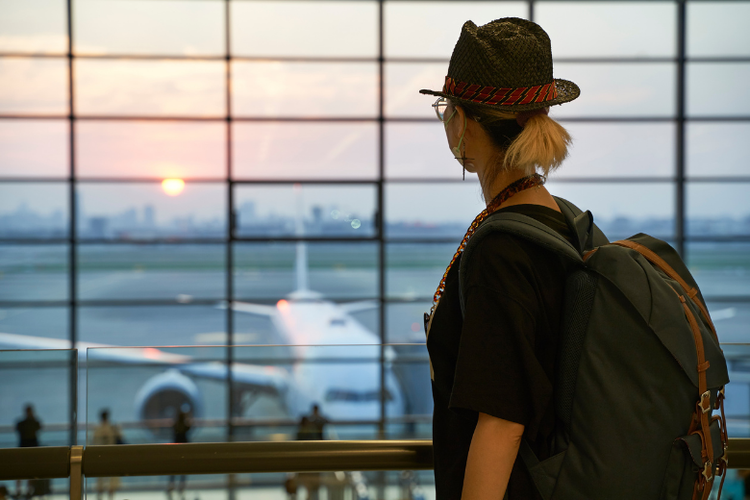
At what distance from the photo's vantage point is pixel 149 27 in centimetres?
585

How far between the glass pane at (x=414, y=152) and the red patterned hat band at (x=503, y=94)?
16.7 ft

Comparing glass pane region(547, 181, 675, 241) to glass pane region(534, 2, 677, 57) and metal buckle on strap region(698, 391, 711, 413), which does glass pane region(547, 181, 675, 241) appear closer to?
glass pane region(534, 2, 677, 57)

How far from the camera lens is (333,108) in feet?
19.6

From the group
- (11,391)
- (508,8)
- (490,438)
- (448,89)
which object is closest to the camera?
(490,438)

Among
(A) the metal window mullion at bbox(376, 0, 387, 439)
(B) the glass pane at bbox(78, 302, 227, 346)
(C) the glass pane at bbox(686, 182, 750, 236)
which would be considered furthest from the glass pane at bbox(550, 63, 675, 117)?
(B) the glass pane at bbox(78, 302, 227, 346)

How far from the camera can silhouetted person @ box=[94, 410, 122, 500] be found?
125 centimetres

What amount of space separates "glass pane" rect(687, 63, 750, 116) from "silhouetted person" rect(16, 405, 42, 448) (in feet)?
20.6

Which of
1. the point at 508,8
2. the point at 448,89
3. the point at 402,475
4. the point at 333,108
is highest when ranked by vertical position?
the point at 508,8

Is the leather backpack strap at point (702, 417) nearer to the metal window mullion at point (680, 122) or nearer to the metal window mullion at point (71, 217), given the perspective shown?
the metal window mullion at point (680, 122)

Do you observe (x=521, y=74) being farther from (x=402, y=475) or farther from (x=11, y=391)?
(x=11, y=391)

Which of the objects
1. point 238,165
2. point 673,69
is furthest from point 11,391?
point 673,69

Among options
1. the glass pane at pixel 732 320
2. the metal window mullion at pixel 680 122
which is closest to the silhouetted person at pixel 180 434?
the metal window mullion at pixel 680 122

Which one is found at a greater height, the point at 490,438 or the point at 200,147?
the point at 200,147

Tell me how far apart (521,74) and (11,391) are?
132cm
